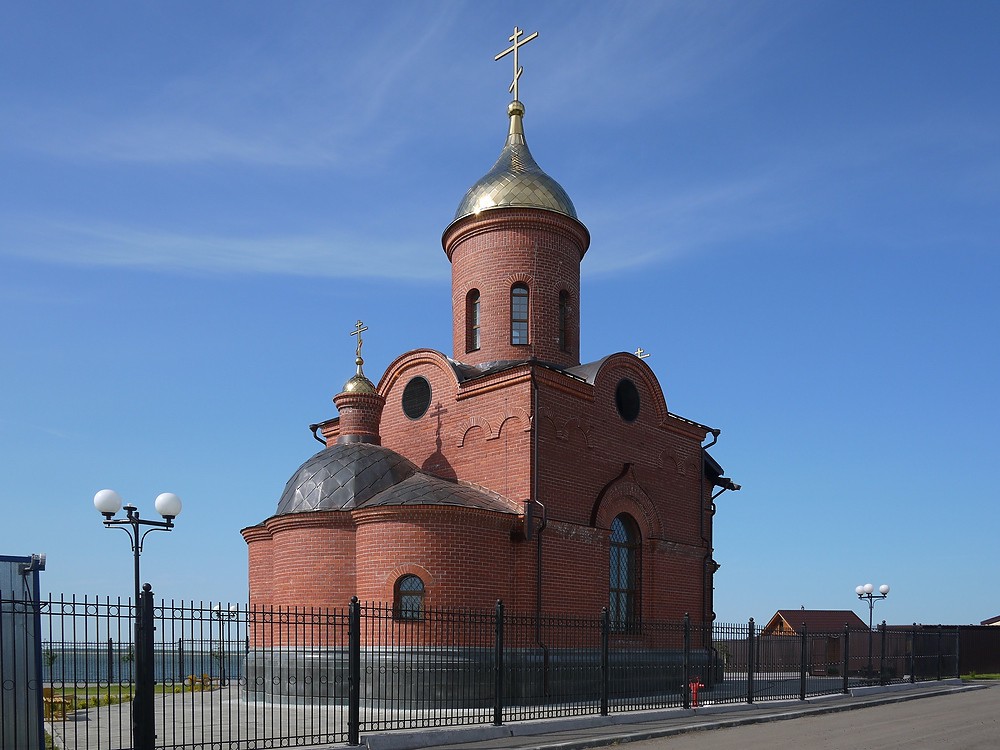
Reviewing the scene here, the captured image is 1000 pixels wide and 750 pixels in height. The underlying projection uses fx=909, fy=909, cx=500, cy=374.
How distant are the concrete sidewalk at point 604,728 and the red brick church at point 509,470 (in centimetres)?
273

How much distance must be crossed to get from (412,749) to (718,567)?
40.7ft

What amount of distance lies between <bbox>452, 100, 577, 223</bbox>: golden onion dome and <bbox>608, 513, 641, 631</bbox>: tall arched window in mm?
6707

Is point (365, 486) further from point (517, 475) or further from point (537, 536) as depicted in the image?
point (537, 536)

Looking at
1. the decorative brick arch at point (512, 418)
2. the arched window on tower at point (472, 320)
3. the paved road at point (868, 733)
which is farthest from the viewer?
the arched window on tower at point (472, 320)

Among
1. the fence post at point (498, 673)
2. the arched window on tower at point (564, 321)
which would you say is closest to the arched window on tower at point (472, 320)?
the arched window on tower at point (564, 321)

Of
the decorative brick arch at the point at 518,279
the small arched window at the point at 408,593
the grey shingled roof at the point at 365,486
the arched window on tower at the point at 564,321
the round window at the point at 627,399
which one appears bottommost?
the small arched window at the point at 408,593

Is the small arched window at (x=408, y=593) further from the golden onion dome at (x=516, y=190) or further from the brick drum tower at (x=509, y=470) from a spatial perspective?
the golden onion dome at (x=516, y=190)

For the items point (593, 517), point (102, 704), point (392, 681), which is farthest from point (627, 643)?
point (102, 704)

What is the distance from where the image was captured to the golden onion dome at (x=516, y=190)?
19.1m

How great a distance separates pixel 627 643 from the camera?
675 inches

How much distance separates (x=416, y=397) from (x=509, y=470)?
328cm

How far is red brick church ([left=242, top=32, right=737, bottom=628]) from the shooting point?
15078mm

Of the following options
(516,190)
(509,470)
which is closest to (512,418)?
(509,470)

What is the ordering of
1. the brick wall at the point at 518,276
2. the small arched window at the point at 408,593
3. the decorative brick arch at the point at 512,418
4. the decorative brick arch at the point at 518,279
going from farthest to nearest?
the decorative brick arch at the point at 518,279, the brick wall at the point at 518,276, the decorative brick arch at the point at 512,418, the small arched window at the point at 408,593
